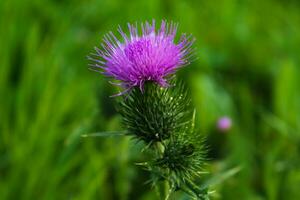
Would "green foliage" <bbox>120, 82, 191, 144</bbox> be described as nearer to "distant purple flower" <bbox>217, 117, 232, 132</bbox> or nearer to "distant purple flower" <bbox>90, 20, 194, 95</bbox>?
"distant purple flower" <bbox>90, 20, 194, 95</bbox>

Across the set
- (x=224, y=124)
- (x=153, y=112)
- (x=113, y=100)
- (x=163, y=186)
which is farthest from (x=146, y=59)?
(x=224, y=124)

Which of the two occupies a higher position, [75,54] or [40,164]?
[75,54]

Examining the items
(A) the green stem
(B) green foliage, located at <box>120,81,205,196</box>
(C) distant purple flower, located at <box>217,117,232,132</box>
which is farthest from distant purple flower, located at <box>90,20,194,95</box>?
(C) distant purple flower, located at <box>217,117,232,132</box>

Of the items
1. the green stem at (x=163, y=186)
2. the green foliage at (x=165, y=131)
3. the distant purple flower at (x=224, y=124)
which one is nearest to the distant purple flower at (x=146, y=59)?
the green foliage at (x=165, y=131)

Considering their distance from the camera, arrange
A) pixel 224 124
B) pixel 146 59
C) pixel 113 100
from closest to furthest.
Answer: pixel 146 59
pixel 113 100
pixel 224 124

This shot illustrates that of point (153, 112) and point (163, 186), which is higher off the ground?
point (153, 112)

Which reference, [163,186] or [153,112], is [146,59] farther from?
[163,186]

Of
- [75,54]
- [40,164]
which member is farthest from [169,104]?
[75,54]

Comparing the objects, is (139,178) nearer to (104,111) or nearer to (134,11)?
(104,111)
